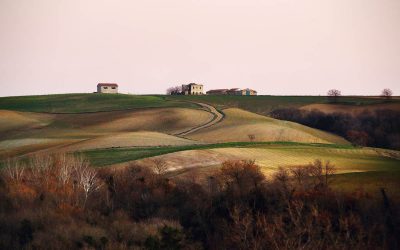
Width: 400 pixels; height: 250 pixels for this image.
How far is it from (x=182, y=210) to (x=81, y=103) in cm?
12326

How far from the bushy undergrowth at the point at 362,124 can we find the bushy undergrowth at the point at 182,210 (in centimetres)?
5735

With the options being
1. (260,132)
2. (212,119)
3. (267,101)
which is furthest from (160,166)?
(267,101)

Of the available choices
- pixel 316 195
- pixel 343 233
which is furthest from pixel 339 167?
pixel 343 233

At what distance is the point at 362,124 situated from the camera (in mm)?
137750

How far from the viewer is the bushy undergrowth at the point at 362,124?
12612 cm

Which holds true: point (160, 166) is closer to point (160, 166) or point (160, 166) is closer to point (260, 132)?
point (160, 166)

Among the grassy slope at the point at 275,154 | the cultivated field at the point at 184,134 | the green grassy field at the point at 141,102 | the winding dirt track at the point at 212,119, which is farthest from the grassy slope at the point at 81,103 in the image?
the grassy slope at the point at 275,154

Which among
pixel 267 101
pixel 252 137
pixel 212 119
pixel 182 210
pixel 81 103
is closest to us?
pixel 182 210

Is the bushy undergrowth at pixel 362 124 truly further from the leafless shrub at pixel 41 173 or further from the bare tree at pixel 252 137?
the leafless shrub at pixel 41 173

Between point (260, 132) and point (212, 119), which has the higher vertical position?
point (212, 119)

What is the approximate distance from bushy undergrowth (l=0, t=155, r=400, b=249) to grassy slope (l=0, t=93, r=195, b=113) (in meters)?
91.1

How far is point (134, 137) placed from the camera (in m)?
106

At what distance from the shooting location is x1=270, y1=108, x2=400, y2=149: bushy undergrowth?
126m

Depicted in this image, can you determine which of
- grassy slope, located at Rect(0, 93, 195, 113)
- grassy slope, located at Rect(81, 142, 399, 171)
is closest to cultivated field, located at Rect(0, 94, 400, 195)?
grassy slope, located at Rect(81, 142, 399, 171)
